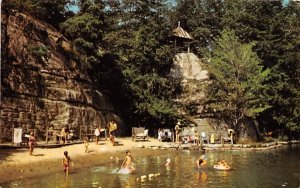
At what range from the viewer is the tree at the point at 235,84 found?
4512cm

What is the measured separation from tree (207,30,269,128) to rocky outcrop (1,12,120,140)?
48.8 ft

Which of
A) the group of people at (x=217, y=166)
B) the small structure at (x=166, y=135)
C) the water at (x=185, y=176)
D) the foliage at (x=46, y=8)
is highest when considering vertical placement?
the foliage at (x=46, y=8)

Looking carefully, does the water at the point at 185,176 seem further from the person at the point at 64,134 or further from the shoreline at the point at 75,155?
the person at the point at 64,134

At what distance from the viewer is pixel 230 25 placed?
5781 cm

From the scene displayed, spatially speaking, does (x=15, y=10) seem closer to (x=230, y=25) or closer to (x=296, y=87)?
(x=230, y=25)

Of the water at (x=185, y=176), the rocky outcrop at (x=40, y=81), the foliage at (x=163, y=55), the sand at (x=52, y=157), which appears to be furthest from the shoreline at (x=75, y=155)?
the foliage at (x=163, y=55)

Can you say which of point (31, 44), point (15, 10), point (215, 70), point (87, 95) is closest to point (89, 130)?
point (87, 95)

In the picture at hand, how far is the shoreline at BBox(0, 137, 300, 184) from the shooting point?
22358mm

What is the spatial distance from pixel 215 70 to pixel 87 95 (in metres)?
16.6

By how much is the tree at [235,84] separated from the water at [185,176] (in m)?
14.5

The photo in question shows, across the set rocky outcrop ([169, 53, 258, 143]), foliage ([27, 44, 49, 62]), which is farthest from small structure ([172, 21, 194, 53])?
foliage ([27, 44, 49, 62])

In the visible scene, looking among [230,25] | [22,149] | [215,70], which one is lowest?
[22,149]

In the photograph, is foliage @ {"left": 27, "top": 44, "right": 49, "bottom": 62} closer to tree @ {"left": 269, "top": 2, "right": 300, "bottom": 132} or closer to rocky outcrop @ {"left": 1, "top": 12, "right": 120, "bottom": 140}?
rocky outcrop @ {"left": 1, "top": 12, "right": 120, "bottom": 140}

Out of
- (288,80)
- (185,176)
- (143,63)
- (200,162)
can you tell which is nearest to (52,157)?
(185,176)
